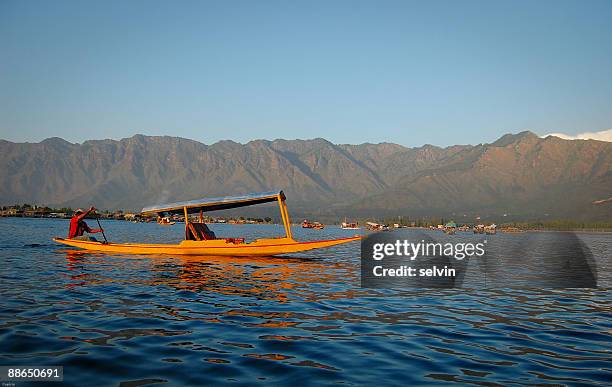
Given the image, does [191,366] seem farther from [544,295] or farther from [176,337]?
[544,295]

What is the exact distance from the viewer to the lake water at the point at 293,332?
10.5 metres

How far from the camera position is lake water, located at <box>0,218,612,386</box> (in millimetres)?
10531

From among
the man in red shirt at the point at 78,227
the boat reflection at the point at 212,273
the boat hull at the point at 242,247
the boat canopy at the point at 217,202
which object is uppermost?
the boat canopy at the point at 217,202

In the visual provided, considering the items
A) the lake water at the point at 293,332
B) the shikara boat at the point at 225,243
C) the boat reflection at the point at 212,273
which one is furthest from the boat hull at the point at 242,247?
the lake water at the point at 293,332

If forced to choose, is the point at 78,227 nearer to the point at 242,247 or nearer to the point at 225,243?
the point at 225,243

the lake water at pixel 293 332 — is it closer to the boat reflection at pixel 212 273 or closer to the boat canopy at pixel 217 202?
the boat reflection at pixel 212 273

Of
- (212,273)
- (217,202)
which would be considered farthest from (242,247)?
(212,273)

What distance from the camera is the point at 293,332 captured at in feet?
46.3

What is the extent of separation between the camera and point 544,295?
23891 mm

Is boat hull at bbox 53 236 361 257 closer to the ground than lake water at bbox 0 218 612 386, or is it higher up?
higher up

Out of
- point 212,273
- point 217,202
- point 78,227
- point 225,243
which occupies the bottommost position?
point 212,273

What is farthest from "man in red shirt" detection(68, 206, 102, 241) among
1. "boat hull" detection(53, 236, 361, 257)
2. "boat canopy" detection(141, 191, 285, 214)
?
"boat hull" detection(53, 236, 361, 257)

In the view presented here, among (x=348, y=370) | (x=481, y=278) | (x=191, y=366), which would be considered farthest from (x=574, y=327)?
(x=481, y=278)

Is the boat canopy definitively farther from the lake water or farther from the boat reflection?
the lake water
